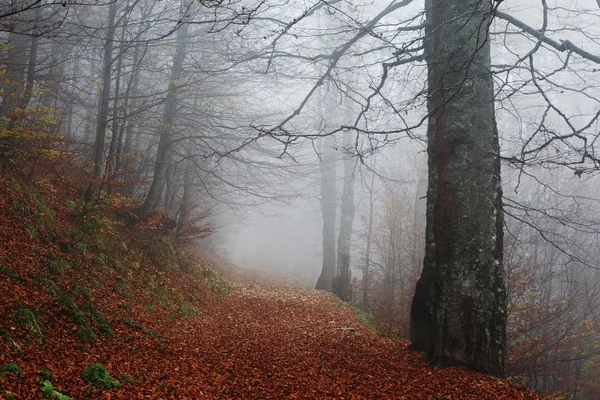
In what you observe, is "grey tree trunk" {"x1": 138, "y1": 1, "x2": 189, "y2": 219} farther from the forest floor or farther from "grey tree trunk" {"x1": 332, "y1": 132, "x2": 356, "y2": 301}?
"grey tree trunk" {"x1": 332, "y1": 132, "x2": 356, "y2": 301}

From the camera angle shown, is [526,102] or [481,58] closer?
[481,58]

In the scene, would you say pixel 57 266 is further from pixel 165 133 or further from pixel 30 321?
pixel 165 133

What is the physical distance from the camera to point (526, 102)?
25.9 m

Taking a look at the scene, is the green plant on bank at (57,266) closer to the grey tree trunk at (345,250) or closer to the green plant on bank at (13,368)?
the green plant on bank at (13,368)

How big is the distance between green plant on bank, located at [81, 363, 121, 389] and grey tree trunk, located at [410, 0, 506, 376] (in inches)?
125

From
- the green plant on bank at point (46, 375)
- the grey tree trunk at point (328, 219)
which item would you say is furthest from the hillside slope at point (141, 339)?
the grey tree trunk at point (328, 219)

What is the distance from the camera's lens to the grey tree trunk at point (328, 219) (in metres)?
14.8

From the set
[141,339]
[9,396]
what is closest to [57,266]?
[141,339]

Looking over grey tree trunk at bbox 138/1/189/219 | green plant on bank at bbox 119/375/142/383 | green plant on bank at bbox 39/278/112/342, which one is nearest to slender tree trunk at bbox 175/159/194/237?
grey tree trunk at bbox 138/1/189/219

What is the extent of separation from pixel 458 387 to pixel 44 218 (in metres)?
6.46

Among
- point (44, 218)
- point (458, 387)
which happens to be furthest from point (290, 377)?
point (44, 218)

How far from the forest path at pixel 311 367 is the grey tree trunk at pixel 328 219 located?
7617mm

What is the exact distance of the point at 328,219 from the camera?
16.1 metres

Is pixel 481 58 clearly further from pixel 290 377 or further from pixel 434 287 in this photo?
pixel 290 377
